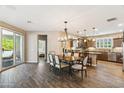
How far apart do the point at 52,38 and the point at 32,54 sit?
2.05 meters

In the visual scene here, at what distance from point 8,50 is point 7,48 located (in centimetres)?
17

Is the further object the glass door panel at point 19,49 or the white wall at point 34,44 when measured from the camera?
the white wall at point 34,44

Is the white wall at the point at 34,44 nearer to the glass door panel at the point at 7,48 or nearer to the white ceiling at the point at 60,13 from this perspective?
the glass door panel at the point at 7,48

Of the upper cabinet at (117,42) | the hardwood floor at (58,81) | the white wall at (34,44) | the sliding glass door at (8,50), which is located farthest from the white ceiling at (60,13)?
the upper cabinet at (117,42)

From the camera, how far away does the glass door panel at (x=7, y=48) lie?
20.4 ft

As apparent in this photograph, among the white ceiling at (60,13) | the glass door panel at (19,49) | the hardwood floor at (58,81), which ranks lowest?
the hardwood floor at (58,81)

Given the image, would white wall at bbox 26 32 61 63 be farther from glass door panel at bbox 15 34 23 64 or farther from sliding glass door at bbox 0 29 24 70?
sliding glass door at bbox 0 29 24 70

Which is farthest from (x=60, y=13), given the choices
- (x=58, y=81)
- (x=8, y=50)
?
(x=8, y=50)

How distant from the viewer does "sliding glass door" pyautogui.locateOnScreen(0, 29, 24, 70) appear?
6034 millimetres

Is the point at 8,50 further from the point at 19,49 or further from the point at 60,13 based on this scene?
the point at 60,13

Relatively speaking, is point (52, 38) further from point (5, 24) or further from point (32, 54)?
point (5, 24)

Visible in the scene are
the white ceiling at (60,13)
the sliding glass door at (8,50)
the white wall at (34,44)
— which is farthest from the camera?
the white wall at (34,44)

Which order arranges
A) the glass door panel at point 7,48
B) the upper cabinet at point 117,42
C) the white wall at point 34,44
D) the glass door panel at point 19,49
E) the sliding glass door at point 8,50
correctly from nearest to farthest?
the sliding glass door at point 8,50
the glass door panel at point 7,48
the glass door panel at point 19,49
the white wall at point 34,44
the upper cabinet at point 117,42

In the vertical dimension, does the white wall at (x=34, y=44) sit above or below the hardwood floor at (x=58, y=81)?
above
